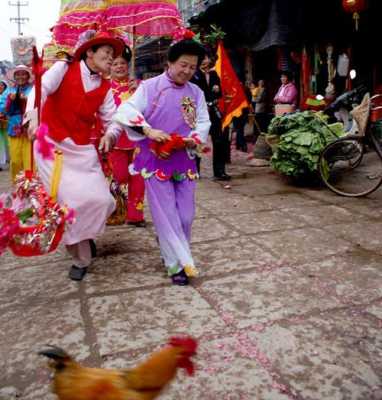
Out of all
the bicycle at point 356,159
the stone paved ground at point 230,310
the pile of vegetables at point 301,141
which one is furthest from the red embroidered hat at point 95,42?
the pile of vegetables at point 301,141

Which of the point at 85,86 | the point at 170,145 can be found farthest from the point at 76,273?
the point at 85,86

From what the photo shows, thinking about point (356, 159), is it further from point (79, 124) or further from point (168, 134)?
point (79, 124)

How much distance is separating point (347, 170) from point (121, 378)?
18.9ft

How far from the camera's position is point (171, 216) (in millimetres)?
3365

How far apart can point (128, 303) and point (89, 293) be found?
36 centimetres

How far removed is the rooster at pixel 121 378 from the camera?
1450mm

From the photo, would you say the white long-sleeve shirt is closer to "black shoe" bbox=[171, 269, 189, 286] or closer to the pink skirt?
the pink skirt

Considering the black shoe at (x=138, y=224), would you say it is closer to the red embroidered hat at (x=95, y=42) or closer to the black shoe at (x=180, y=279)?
the black shoe at (x=180, y=279)

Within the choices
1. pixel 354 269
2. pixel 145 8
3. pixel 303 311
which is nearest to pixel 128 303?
pixel 303 311

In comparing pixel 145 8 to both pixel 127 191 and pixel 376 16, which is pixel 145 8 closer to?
pixel 127 191

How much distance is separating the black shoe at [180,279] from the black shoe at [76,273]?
0.73m

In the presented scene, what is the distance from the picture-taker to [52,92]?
3299 mm

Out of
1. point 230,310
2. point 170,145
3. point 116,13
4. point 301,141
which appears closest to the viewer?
point 230,310

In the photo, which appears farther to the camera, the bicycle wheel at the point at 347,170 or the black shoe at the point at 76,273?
the bicycle wheel at the point at 347,170
